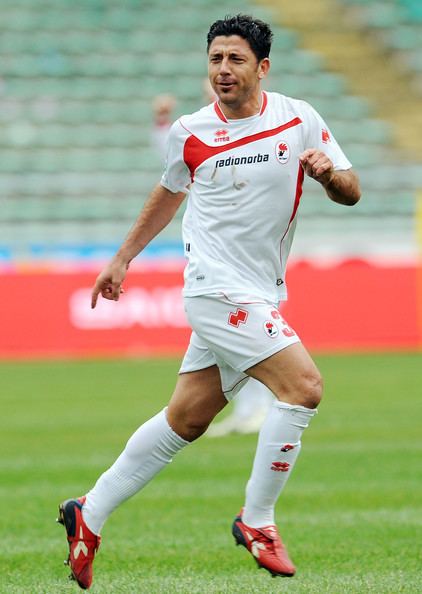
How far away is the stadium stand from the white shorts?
17818 millimetres

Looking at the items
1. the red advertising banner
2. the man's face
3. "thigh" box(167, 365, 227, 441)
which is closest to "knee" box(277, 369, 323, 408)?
"thigh" box(167, 365, 227, 441)

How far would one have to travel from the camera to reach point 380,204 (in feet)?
84.1

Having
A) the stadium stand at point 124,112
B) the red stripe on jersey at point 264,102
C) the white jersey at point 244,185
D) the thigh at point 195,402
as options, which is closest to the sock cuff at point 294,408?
the thigh at point 195,402

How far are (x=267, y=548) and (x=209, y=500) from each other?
2593mm

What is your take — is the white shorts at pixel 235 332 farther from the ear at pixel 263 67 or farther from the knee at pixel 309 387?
the ear at pixel 263 67

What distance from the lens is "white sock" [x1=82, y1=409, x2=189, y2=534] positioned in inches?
218

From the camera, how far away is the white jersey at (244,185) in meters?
5.39

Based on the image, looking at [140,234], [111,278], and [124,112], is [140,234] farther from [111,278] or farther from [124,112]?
[124,112]

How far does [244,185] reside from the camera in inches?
212

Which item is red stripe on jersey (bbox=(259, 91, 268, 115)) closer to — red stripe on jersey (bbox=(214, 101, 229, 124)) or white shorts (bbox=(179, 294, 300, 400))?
red stripe on jersey (bbox=(214, 101, 229, 124))

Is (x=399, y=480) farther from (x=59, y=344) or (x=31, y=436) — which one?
(x=59, y=344)

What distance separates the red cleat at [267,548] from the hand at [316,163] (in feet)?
4.75

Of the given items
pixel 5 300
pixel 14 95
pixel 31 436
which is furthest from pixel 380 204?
pixel 31 436

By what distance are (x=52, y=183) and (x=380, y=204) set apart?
20.6 ft
